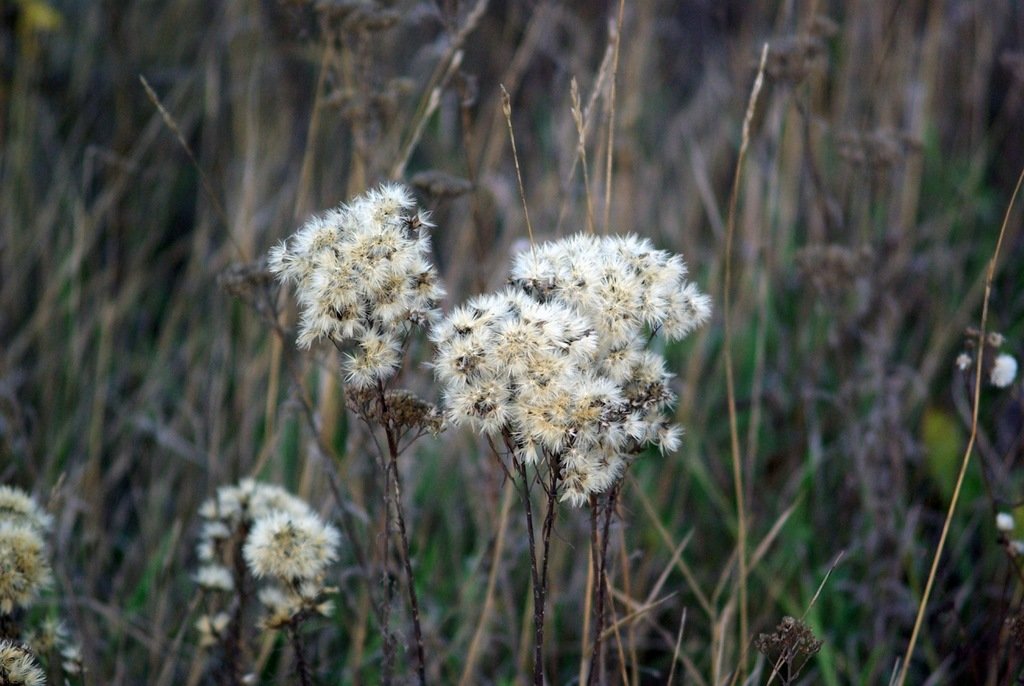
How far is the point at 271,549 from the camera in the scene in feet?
5.86

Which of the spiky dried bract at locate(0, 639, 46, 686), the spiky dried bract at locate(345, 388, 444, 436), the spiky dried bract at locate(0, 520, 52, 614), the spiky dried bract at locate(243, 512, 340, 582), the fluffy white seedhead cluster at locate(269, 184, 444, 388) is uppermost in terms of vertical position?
the fluffy white seedhead cluster at locate(269, 184, 444, 388)

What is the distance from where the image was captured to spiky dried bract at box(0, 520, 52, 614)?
5.47 feet

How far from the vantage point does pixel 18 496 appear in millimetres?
1846

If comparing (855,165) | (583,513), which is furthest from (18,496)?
(855,165)

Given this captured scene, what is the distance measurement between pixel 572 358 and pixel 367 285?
35cm

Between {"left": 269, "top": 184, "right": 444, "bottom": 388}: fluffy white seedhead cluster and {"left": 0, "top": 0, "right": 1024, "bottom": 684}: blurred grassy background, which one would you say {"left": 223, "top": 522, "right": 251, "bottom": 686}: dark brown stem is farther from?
{"left": 269, "top": 184, "right": 444, "bottom": 388}: fluffy white seedhead cluster

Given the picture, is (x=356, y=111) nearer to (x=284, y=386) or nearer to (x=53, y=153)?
(x=284, y=386)

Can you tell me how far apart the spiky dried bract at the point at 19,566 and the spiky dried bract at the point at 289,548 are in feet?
1.23

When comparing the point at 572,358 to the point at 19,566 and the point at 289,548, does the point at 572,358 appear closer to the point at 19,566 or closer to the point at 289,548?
the point at 289,548

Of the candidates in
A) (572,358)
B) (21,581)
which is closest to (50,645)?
(21,581)

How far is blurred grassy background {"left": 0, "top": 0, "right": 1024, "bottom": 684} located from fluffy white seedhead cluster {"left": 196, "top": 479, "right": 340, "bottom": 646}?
0.29m

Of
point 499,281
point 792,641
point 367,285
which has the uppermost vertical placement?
point 499,281

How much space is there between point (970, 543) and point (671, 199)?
1.88 metres

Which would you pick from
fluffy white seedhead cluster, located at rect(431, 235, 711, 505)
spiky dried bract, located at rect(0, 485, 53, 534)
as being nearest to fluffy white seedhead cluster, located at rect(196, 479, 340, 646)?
spiky dried bract, located at rect(0, 485, 53, 534)
